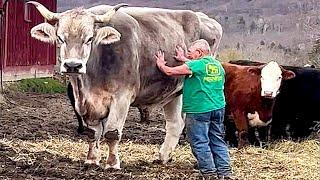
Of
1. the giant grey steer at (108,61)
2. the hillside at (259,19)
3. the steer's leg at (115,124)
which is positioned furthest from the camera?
the hillside at (259,19)

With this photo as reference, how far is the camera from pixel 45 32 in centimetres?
832

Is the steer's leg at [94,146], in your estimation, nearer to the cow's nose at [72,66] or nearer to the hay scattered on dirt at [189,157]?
the hay scattered on dirt at [189,157]

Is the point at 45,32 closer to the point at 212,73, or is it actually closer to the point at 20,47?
the point at 212,73

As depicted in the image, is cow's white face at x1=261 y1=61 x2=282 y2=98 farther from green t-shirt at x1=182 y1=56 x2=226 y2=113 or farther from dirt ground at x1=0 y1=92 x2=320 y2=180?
green t-shirt at x1=182 y1=56 x2=226 y2=113

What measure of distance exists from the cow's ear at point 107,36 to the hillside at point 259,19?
32.4m

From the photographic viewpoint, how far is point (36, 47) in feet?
82.2

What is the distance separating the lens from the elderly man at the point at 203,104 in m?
8.09

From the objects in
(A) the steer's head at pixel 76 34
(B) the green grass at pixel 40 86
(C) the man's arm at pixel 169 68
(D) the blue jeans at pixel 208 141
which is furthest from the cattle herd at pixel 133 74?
(B) the green grass at pixel 40 86

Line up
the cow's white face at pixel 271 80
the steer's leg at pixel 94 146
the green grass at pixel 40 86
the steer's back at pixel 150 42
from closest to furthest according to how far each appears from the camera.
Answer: the steer's back at pixel 150 42 < the steer's leg at pixel 94 146 < the cow's white face at pixel 271 80 < the green grass at pixel 40 86

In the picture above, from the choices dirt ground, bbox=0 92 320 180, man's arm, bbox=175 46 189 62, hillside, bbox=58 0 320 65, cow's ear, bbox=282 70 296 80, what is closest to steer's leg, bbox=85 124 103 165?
dirt ground, bbox=0 92 320 180

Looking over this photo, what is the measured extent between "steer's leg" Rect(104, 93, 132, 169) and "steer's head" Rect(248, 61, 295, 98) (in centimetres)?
306

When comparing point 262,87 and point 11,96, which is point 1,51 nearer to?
point 11,96

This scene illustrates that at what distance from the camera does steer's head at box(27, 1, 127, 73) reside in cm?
772

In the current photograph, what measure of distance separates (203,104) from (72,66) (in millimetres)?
1497
